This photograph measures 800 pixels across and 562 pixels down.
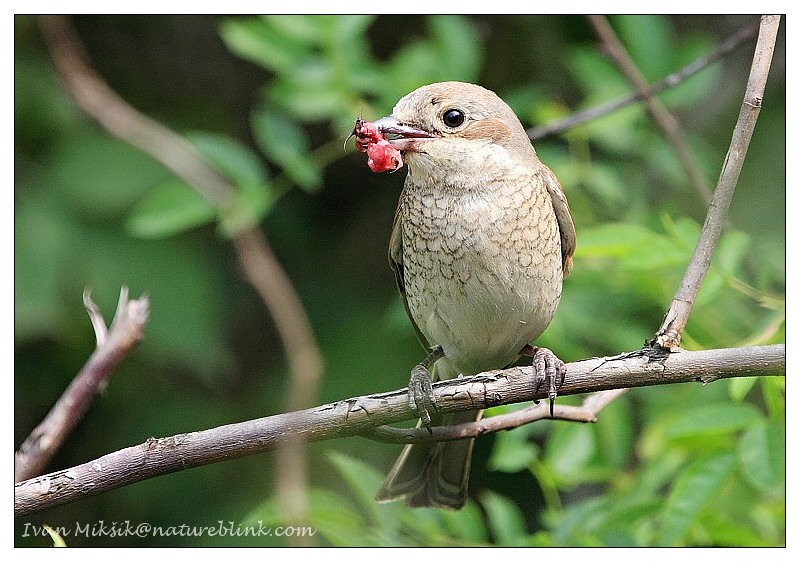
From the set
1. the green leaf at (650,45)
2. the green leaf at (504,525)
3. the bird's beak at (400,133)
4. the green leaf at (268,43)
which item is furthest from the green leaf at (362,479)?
the green leaf at (650,45)

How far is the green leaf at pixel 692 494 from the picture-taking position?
7.09 ft

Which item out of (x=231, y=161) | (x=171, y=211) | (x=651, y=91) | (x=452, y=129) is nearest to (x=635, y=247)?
(x=452, y=129)

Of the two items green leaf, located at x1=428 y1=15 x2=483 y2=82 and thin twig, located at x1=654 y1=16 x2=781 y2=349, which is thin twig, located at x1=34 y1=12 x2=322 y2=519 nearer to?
green leaf, located at x1=428 y1=15 x2=483 y2=82

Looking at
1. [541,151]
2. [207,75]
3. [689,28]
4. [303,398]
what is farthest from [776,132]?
[207,75]

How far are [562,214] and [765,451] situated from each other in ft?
2.53

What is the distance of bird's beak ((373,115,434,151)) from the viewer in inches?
82.9

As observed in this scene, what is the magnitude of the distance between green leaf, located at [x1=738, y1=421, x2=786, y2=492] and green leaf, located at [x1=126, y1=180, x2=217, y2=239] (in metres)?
1.67

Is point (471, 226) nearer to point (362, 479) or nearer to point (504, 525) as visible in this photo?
point (362, 479)

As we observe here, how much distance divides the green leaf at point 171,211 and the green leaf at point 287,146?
0.26 m

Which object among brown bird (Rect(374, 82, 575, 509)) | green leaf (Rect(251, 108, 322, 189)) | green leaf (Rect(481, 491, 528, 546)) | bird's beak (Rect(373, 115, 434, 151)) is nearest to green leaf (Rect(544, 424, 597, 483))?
green leaf (Rect(481, 491, 528, 546))

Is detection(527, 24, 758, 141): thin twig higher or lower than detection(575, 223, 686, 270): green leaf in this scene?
higher

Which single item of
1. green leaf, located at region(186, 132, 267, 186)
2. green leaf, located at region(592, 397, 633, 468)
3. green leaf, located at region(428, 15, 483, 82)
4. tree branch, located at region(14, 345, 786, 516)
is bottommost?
tree branch, located at region(14, 345, 786, 516)

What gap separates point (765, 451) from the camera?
6.95 ft

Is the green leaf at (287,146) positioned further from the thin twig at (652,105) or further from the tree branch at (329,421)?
the tree branch at (329,421)
